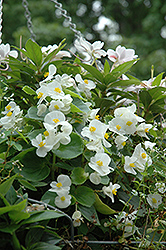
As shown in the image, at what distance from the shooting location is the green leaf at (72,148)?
0.58 meters

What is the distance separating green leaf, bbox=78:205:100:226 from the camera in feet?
1.86

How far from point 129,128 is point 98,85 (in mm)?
244

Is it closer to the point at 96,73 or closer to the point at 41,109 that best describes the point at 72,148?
the point at 41,109

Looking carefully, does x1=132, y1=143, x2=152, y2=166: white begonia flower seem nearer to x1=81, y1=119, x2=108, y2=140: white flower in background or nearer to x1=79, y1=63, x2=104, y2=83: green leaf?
x1=81, y1=119, x2=108, y2=140: white flower in background

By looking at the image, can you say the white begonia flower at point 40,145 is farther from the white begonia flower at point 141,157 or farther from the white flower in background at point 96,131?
the white begonia flower at point 141,157

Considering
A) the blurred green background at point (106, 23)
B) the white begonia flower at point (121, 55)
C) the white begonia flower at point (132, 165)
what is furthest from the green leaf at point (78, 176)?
the blurred green background at point (106, 23)

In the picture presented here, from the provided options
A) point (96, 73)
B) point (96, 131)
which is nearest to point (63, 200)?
point (96, 131)

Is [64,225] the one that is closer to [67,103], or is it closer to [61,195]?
[61,195]

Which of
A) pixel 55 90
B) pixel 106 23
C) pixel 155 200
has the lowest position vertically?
pixel 106 23

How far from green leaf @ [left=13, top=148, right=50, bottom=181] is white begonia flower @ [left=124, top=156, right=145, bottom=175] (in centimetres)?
20

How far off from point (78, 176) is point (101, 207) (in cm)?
9

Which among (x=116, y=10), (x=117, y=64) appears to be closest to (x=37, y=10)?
(x=116, y=10)

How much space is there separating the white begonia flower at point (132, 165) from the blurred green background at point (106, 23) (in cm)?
331

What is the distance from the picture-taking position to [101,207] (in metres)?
0.61
